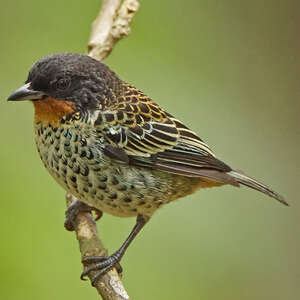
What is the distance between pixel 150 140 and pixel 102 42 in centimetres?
100

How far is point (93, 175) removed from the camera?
15.4 ft

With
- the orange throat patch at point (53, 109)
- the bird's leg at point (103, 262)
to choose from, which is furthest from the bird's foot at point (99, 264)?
the orange throat patch at point (53, 109)

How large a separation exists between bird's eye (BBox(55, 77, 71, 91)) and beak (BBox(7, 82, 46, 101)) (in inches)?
4.6

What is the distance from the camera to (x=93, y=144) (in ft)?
15.4

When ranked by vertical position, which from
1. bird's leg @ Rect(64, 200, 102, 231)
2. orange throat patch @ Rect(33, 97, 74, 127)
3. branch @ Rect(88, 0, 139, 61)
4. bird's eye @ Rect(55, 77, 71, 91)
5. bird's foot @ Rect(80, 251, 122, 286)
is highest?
branch @ Rect(88, 0, 139, 61)

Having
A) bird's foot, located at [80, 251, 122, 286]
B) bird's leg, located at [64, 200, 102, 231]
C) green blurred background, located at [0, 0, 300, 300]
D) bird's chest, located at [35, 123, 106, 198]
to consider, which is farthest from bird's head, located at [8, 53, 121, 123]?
bird's foot, located at [80, 251, 122, 286]

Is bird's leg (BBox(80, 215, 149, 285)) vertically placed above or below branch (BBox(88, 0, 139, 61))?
below

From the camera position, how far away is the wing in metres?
4.80

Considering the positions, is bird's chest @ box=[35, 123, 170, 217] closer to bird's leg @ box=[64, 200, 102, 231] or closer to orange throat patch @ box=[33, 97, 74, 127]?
orange throat patch @ box=[33, 97, 74, 127]

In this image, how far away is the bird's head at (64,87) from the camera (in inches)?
183

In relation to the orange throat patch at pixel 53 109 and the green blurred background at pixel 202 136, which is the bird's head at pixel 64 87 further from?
the green blurred background at pixel 202 136

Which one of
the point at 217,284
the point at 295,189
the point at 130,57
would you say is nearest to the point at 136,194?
the point at 217,284

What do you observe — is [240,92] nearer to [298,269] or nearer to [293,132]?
[293,132]

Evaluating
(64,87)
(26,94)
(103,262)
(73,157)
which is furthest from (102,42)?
(103,262)
